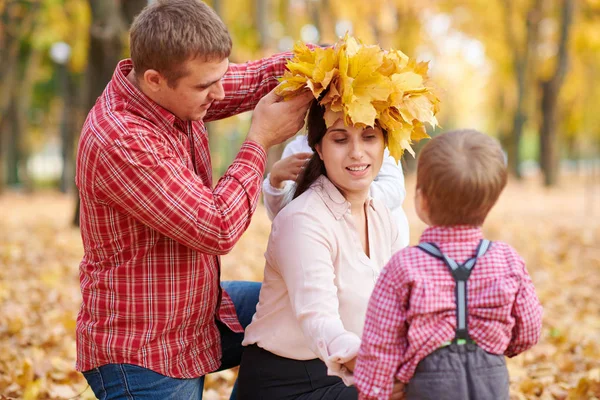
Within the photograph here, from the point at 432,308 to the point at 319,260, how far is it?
0.64 meters

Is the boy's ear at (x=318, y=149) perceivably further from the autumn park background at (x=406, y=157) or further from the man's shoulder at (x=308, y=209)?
the autumn park background at (x=406, y=157)

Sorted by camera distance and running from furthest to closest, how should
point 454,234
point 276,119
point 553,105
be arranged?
point 553,105, point 276,119, point 454,234

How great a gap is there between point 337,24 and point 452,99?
1557 centimetres

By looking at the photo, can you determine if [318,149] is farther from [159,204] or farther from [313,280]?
[159,204]

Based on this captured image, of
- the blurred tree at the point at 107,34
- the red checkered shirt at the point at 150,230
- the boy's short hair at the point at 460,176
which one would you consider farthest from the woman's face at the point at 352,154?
the blurred tree at the point at 107,34

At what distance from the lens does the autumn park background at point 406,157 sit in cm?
493

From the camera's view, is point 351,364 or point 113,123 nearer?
point 351,364

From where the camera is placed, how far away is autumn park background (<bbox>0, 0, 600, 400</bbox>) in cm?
493

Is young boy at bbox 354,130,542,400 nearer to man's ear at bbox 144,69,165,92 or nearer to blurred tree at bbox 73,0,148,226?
man's ear at bbox 144,69,165,92

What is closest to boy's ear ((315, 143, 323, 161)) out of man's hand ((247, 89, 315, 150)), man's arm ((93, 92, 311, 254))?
man's hand ((247, 89, 315, 150))

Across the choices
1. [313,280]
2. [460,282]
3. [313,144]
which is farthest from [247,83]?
[460,282]

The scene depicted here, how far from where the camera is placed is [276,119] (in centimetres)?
276

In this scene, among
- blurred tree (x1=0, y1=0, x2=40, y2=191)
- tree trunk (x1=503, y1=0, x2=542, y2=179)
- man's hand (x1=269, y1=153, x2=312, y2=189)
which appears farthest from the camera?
tree trunk (x1=503, y1=0, x2=542, y2=179)

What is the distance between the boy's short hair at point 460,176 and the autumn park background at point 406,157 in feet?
2.89
